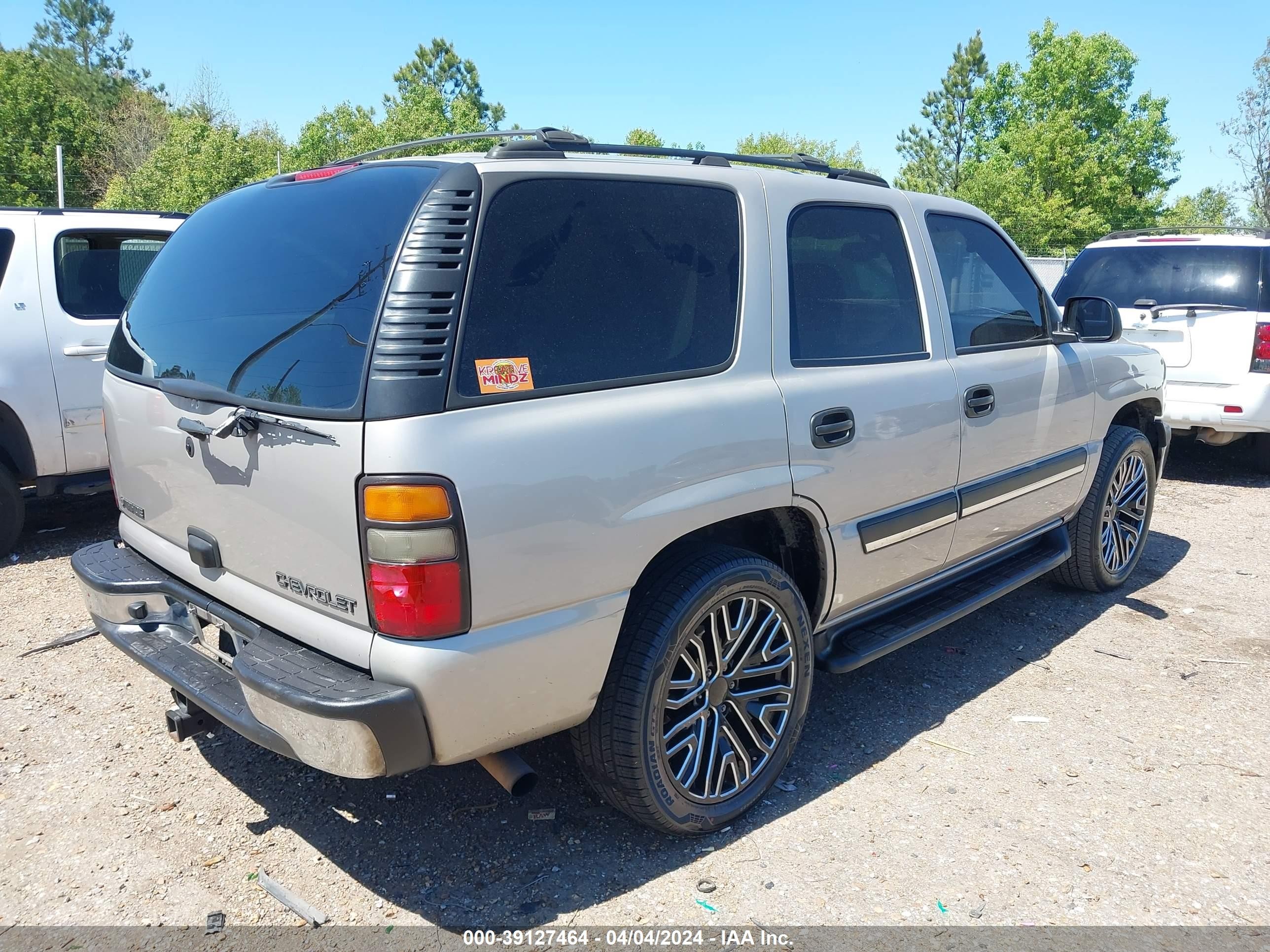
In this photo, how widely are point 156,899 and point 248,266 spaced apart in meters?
1.80

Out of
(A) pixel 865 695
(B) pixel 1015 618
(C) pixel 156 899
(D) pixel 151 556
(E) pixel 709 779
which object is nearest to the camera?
(C) pixel 156 899

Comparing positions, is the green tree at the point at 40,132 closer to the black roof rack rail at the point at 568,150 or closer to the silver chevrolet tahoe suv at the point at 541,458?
the black roof rack rail at the point at 568,150

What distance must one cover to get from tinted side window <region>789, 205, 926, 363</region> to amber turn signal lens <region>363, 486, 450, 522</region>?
1.37m

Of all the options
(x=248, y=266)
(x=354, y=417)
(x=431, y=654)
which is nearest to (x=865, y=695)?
(x=431, y=654)

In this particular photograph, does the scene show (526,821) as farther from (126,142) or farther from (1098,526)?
(126,142)

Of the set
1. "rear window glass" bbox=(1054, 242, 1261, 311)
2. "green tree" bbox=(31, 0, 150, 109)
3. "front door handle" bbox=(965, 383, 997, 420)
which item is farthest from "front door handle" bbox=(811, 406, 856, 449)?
"green tree" bbox=(31, 0, 150, 109)

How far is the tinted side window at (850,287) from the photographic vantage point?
122 inches

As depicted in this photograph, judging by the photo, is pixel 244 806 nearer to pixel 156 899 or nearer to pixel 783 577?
pixel 156 899

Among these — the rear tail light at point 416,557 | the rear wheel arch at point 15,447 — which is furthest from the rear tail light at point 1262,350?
the rear wheel arch at point 15,447

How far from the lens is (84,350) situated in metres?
5.46

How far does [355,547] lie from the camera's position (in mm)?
2191

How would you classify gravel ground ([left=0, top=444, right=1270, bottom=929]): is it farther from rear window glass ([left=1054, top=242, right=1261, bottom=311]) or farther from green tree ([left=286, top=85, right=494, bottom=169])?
green tree ([left=286, top=85, right=494, bottom=169])

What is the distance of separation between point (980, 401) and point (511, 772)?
234 centimetres

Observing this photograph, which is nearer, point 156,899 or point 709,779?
point 156,899
